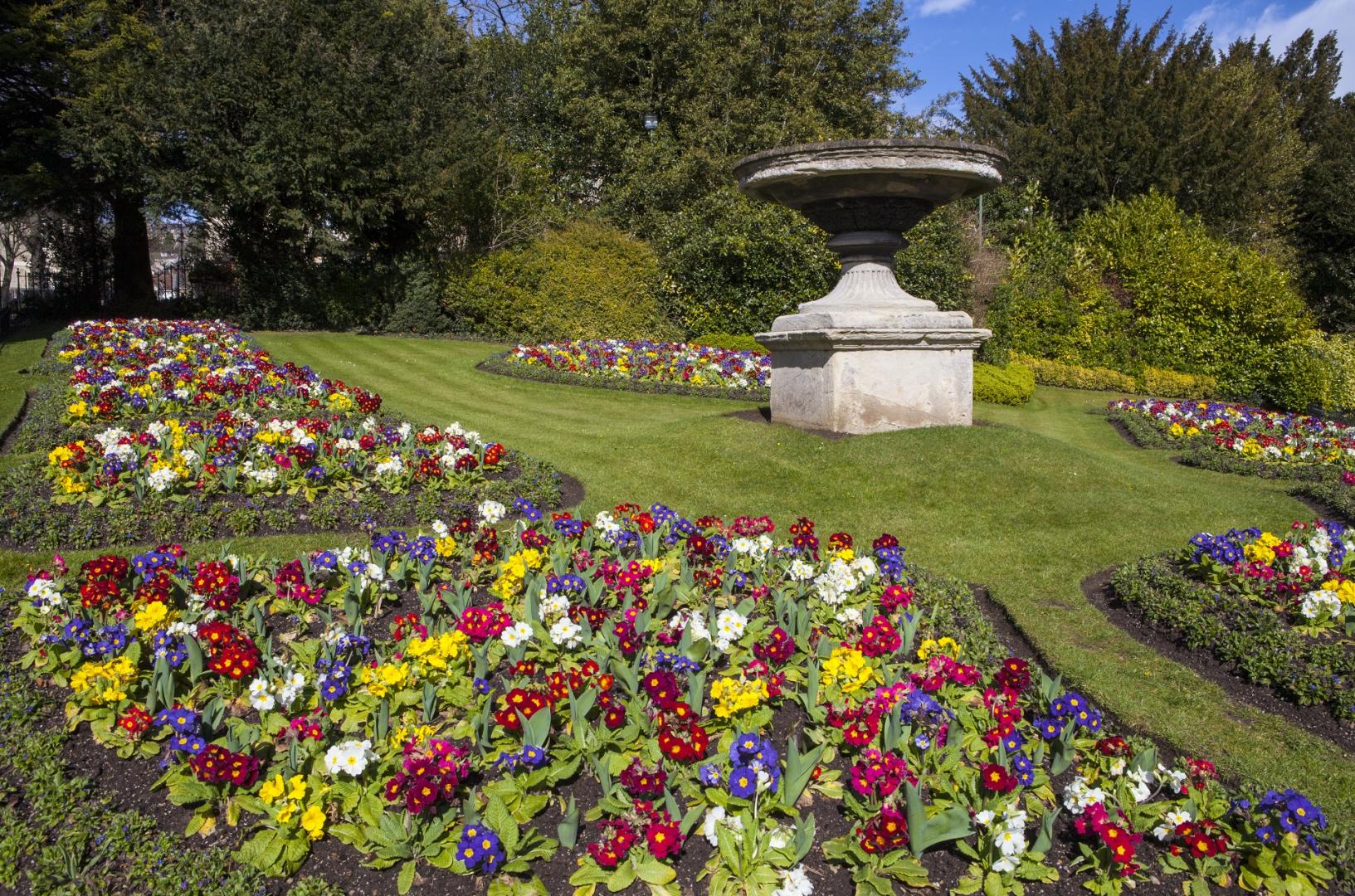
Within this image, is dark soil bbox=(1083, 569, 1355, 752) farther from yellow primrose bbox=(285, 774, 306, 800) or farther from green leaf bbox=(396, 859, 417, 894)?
yellow primrose bbox=(285, 774, 306, 800)

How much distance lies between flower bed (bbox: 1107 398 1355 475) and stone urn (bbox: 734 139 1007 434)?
3322mm

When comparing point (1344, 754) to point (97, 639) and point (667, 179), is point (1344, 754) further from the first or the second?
point (667, 179)

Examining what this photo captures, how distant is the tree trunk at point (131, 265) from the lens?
69.9ft

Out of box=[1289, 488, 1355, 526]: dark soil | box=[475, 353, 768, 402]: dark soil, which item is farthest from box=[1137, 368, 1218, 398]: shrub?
box=[1289, 488, 1355, 526]: dark soil

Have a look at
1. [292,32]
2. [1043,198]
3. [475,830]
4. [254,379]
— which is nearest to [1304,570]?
[475,830]

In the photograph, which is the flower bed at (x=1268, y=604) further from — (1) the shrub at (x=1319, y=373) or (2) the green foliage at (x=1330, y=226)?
(2) the green foliage at (x=1330, y=226)

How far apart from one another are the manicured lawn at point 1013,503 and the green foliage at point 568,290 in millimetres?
7962

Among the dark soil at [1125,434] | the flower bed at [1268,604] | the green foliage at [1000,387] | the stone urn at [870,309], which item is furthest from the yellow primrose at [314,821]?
the green foliage at [1000,387]

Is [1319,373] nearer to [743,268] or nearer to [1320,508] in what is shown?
[1320,508]

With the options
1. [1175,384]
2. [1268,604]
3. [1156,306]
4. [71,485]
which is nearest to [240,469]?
[71,485]

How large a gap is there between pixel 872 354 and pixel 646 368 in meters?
5.92

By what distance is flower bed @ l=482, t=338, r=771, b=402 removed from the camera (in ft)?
40.6

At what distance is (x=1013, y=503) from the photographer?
675cm

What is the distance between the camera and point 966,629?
4.33m
